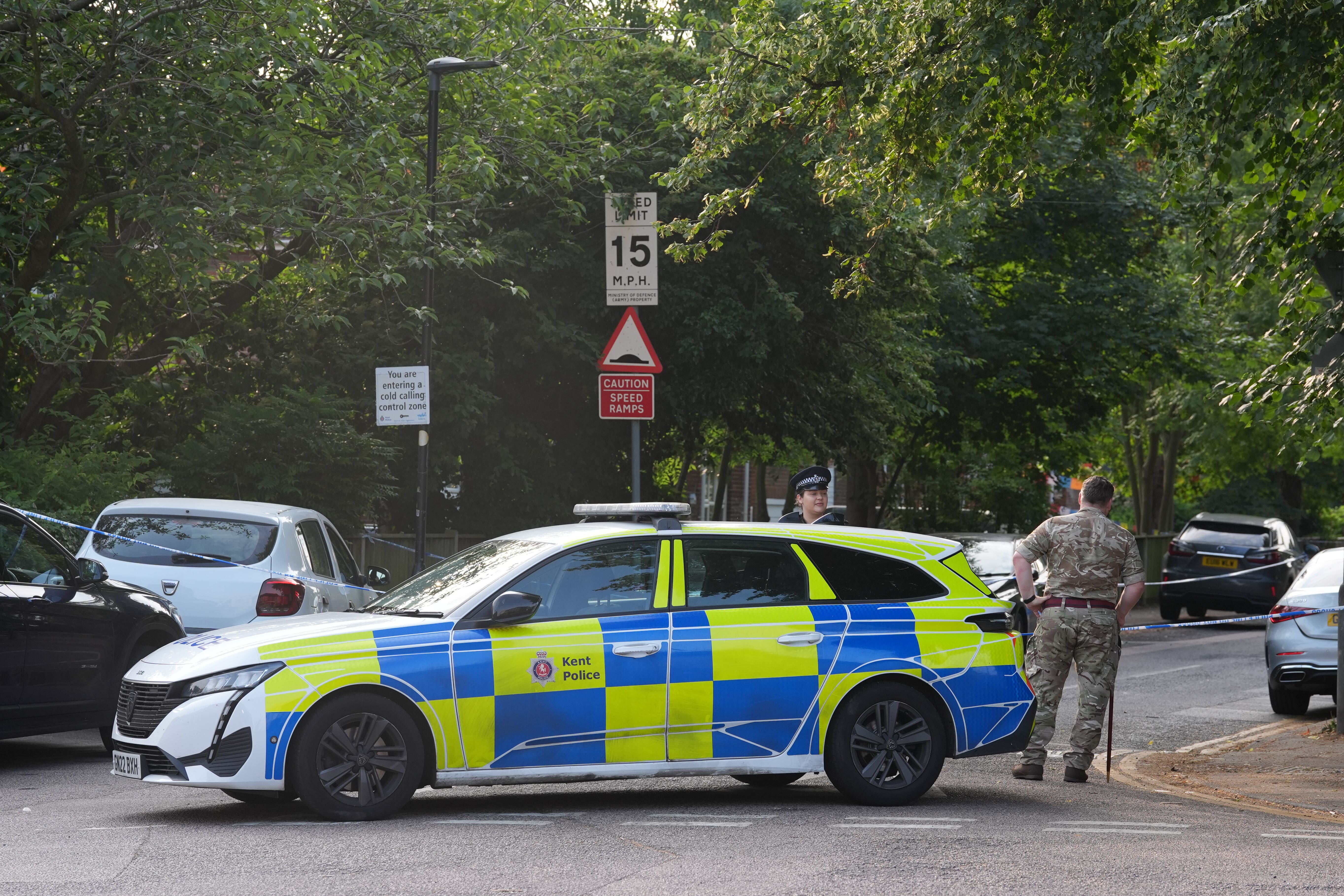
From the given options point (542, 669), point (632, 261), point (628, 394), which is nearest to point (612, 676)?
point (542, 669)

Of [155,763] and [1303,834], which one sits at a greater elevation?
[155,763]

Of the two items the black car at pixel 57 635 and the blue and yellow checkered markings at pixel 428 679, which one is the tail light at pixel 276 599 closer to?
the black car at pixel 57 635

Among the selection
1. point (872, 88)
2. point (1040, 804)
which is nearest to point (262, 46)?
point (872, 88)

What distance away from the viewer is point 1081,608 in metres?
9.71

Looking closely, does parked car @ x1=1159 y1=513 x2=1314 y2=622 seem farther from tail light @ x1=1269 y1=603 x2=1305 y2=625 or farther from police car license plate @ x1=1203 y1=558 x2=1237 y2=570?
tail light @ x1=1269 y1=603 x2=1305 y2=625

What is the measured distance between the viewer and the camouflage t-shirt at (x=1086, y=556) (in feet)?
31.7

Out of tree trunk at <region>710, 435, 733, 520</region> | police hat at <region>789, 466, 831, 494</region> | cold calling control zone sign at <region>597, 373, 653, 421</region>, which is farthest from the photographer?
tree trunk at <region>710, 435, 733, 520</region>

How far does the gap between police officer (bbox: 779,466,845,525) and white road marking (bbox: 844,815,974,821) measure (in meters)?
2.50

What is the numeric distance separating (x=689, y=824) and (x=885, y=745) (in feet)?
4.08

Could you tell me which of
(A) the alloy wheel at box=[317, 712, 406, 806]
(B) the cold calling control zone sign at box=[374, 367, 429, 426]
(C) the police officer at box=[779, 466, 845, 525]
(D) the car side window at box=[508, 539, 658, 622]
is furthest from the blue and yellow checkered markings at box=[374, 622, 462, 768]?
(B) the cold calling control zone sign at box=[374, 367, 429, 426]

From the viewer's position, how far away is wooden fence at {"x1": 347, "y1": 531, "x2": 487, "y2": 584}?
19625mm

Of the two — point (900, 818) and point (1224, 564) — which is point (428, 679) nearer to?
point (900, 818)

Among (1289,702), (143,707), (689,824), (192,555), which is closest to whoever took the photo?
(143,707)

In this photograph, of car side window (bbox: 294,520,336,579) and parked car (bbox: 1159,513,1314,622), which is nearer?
car side window (bbox: 294,520,336,579)
